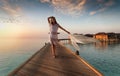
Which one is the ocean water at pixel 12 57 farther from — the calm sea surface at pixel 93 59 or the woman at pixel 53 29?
the woman at pixel 53 29

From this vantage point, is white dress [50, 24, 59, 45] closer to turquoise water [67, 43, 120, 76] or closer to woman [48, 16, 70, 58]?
woman [48, 16, 70, 58]

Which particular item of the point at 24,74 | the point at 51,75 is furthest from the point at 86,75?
the point at 24,74

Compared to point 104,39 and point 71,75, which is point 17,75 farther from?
point 104,39

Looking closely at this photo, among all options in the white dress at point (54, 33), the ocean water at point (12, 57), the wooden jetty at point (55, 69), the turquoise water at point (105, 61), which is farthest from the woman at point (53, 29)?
Result: the ocean water at point (12, 57)

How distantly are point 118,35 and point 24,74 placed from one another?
117050 millimetres

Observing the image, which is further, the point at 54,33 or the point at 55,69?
the point at 54,33

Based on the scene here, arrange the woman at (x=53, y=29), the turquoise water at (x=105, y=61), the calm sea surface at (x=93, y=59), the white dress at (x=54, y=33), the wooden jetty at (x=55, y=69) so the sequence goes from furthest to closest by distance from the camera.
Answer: the calm sea surface at (x=93, y=59) → the turquoise water at (x=105, y=61) → the white dress at (x=54, y=33) → the woman at (x=53, y=29) → the wooden jetty at (x=55, y=69)

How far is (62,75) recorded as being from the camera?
5219mm

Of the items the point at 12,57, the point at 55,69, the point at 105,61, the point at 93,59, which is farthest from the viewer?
the point at 12,57

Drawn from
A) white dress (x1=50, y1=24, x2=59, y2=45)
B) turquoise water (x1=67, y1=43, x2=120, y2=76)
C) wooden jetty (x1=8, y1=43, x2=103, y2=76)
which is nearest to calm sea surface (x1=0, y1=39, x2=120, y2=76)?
turquoise water (x1=67, y1=43, x2=120, y2=76)

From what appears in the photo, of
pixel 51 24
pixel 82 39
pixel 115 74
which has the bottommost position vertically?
pixel 115 74

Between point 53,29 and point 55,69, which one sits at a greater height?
point 53,29

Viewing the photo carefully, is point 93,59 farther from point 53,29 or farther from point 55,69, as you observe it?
point 55,69

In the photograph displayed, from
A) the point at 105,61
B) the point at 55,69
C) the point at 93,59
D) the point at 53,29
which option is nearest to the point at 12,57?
the point at 93,59
